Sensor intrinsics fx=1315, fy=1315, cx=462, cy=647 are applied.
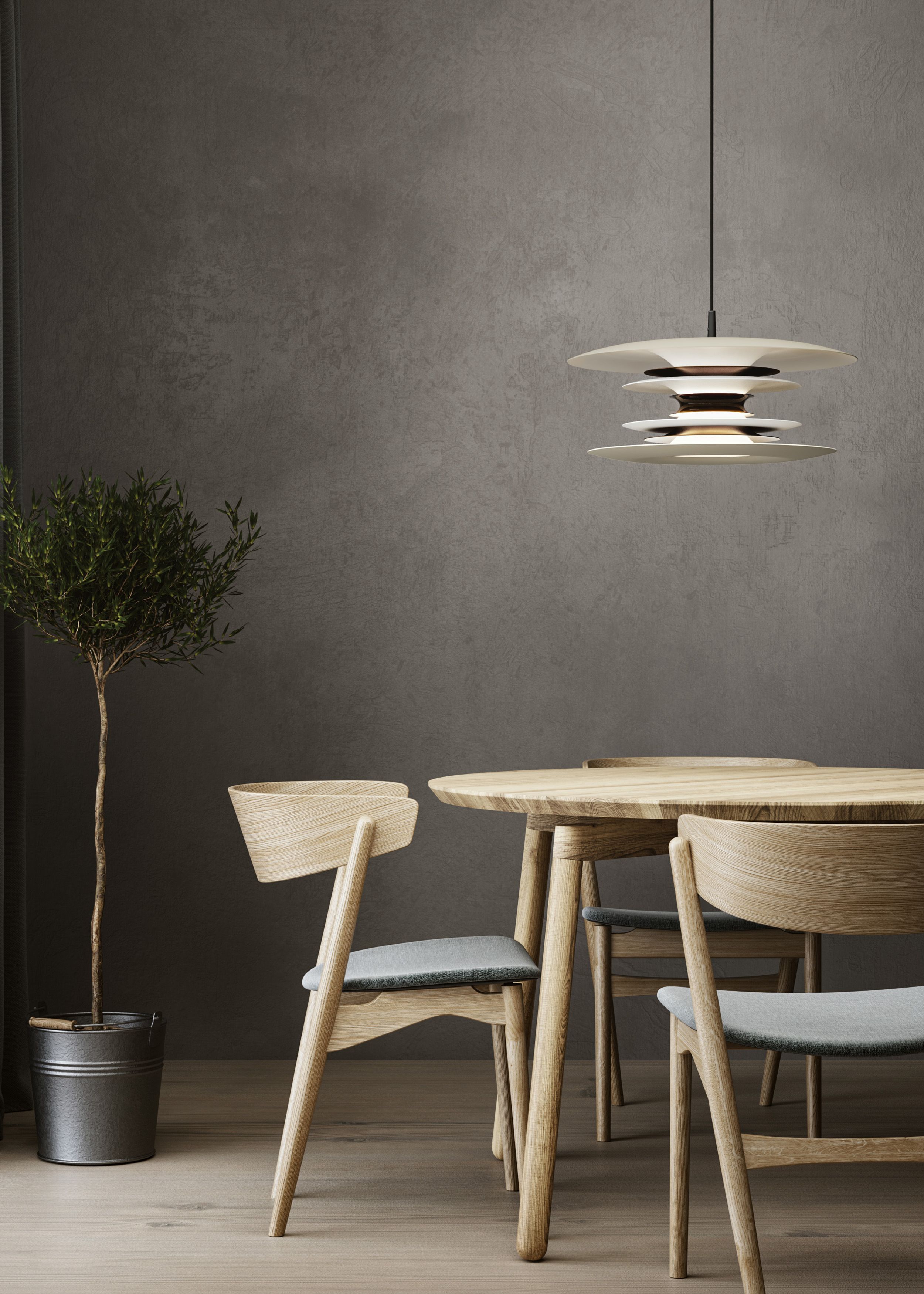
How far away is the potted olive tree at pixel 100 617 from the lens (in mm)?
2895

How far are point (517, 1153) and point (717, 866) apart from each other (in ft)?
3.36

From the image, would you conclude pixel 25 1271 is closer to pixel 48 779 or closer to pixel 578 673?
pixel 48 779

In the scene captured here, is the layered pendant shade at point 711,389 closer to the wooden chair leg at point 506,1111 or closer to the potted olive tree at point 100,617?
the potted olive tree at point 100,617

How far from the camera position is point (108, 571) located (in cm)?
288

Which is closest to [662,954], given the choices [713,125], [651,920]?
[651,920]

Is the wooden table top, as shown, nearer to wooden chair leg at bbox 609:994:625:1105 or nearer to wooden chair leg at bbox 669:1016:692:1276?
wooden chair leg at bbox 669:1016:692:1276

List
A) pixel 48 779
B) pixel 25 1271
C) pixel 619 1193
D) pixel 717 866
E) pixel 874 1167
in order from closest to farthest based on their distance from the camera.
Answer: pixel 717 866, pixel 25 1271, pixel 619 1193, pixel 874 1167, pixel 48 779

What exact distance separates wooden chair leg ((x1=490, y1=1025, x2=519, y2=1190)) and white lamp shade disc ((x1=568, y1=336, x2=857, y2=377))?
1.38m

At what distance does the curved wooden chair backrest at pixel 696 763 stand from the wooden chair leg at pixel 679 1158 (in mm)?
1136

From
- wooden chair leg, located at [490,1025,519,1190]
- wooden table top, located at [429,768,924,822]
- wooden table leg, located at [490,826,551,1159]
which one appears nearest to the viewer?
wooden table top, located at [429,768,924,822]

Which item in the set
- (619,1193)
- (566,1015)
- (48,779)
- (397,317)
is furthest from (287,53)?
(619,1193)

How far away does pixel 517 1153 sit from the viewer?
2.68 m

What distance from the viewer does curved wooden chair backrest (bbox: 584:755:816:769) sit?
3.39 metres

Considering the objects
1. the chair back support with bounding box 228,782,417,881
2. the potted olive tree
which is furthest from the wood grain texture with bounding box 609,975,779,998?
the potted olive tree
